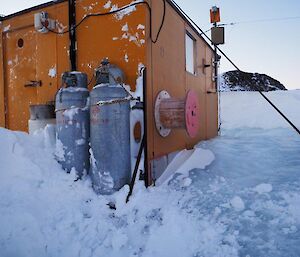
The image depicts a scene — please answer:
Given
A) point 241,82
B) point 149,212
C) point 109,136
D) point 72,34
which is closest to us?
point 149,212

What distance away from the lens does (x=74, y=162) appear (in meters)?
4.30

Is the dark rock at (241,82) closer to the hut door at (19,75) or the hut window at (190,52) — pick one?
the hut window at (190,52)

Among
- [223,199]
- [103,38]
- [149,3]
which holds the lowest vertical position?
[223,199]

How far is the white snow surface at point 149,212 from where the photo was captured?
9.65 feet

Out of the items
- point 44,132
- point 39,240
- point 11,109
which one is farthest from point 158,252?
point 11,109

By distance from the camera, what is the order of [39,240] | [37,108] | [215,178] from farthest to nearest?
[37,108] → [215,178] → [39,240]

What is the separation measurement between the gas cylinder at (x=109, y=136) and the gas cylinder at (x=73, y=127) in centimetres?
28

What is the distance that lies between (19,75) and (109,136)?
9.84 feet

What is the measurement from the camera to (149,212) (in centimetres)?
366

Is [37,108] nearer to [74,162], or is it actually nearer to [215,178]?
[74,162]

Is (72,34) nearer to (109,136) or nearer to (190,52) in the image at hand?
(109,136)

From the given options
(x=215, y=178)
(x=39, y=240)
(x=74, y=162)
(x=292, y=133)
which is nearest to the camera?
(x=39, y=240)

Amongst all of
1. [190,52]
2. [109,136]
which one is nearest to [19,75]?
[109,136]

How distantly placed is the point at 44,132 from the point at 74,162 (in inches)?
31.8
